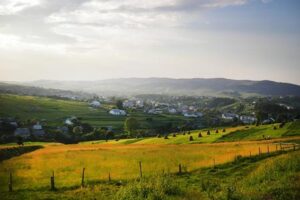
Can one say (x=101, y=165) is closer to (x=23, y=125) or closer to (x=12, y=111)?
(x=23, y=125)

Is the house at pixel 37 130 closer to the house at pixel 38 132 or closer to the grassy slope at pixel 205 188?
the house at pixel 38 132

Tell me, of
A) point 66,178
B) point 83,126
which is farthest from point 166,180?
point 83,126

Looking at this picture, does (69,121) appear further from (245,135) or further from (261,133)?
(261,133)

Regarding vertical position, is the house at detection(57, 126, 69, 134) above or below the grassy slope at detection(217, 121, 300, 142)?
below

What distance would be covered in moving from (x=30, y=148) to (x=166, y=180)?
65682 millimetres

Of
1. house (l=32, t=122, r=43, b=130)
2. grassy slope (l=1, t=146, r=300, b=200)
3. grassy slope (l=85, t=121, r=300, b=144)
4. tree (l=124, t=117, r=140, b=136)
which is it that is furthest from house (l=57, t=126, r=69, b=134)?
grassy slope (l=1, t=146, r=300, b=200)

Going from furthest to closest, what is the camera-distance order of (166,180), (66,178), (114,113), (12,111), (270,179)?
(114,113)
(12,111)
(66,178)
(270,179)
(166,180)

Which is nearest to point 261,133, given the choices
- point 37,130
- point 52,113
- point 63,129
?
point 63,129

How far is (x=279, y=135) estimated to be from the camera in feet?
260

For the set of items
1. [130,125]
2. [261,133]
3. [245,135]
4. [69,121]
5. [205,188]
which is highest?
[205,188]

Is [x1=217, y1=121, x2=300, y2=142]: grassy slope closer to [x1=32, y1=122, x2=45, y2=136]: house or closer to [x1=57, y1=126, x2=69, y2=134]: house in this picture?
[x1=57, y1=126, x2=69, y2=134]: house

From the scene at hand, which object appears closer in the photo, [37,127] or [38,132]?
[38,132]

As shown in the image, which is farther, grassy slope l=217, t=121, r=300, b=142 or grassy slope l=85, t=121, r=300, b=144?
grassy slope l=85, t=121, r=300, b=144

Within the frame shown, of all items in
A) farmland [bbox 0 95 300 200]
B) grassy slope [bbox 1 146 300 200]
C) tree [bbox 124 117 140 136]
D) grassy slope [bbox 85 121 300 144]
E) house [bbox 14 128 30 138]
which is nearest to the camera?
grassy slope [bbox 1 146 300 200]
